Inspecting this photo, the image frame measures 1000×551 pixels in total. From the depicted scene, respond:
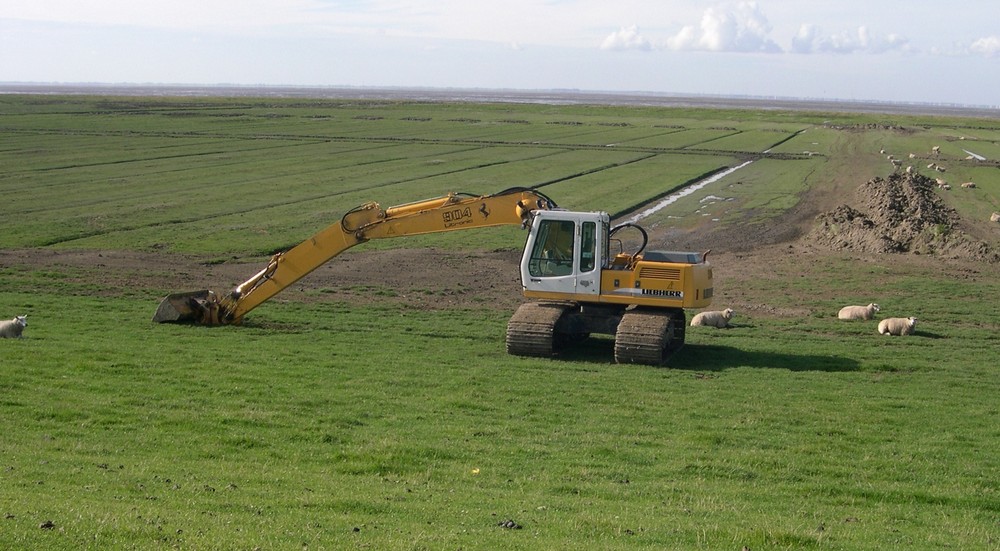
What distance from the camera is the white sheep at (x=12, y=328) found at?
70.6 feet

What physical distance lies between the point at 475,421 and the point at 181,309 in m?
10.3

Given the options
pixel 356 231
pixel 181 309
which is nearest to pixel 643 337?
pixel 356 231

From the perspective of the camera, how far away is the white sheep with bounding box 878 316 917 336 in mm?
25406

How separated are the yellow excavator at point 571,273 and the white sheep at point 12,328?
5.94 m

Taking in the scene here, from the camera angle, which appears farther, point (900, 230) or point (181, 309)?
point (900, 230)

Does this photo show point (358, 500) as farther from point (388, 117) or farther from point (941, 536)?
point (388, 117)

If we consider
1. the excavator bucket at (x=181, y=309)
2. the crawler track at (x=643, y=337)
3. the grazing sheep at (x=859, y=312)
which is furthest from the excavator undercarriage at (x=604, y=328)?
the excavator bucket at (x=181, y=309)

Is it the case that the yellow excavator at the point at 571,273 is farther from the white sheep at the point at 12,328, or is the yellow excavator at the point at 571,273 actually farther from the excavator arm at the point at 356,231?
the white sheep at the point at 12,328

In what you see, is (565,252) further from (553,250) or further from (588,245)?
(588,245)

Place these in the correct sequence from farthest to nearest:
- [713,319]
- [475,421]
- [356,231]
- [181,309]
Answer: [713,319], [181,309], [356,231], [475,421]

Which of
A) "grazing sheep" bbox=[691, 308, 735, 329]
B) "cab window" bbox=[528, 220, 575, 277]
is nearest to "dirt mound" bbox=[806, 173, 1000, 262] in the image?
"grazing sheep" bbox=[691, 308, 735, 329]

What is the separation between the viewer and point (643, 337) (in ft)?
69.2

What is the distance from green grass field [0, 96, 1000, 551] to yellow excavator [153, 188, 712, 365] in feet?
2.34

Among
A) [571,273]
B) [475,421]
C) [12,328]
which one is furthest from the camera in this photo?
[571,273]
